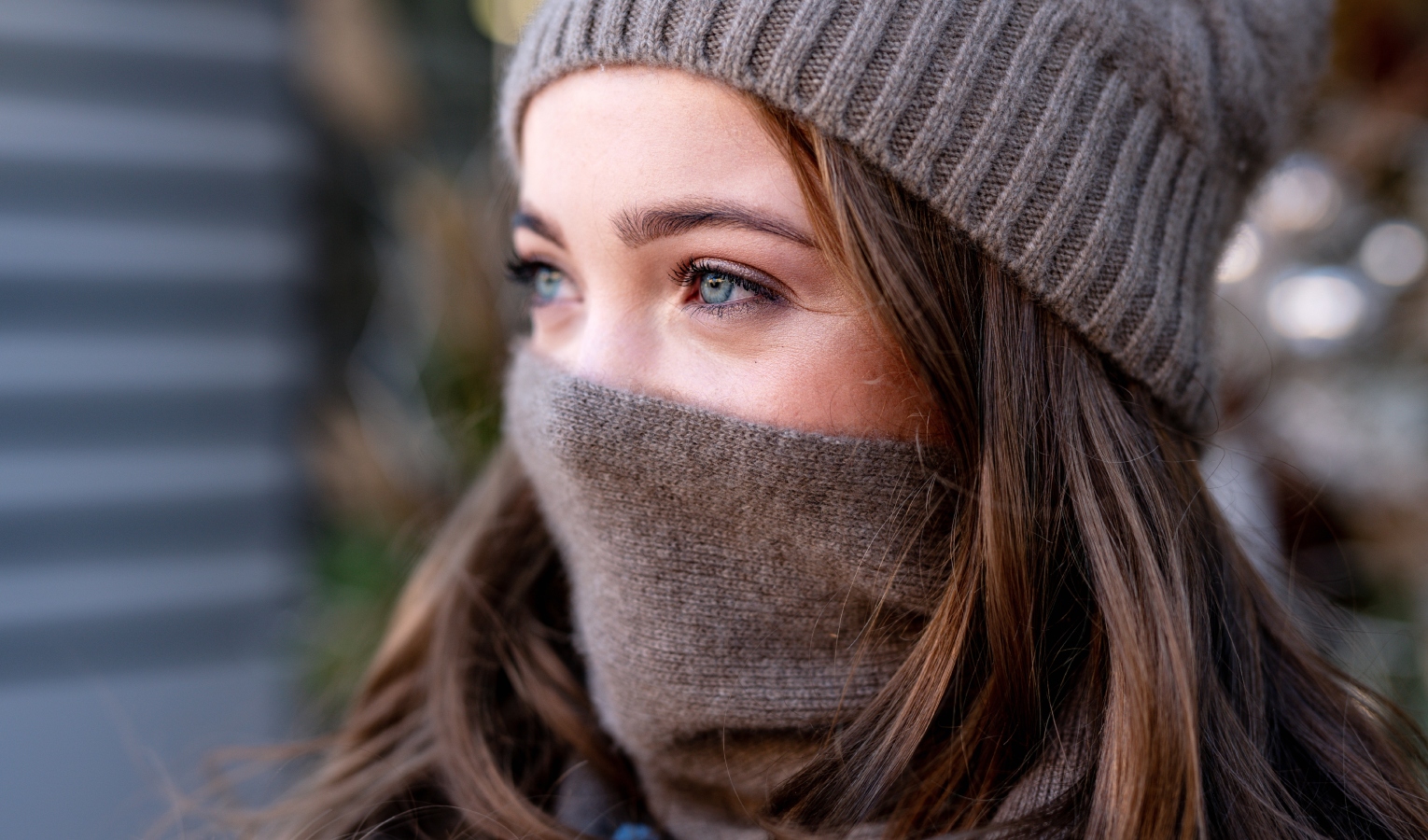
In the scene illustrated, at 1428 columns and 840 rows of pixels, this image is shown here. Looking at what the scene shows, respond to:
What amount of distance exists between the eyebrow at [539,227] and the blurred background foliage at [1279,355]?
1.88 ft

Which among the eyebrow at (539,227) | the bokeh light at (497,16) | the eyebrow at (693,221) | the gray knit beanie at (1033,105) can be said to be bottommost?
the bokeh light at (497,16)

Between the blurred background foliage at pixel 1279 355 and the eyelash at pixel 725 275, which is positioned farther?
the blurred background foliage at pixel 1279 355

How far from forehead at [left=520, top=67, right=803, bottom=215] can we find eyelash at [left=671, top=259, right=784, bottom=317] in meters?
0.09

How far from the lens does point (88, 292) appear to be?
3363 mm

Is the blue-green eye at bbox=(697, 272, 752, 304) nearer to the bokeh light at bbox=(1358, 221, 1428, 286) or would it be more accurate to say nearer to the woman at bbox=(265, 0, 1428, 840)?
the woman at bbox=(265, 0, 1428, 840)

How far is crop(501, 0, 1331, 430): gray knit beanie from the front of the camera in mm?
1070

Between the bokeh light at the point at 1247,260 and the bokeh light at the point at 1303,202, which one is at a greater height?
the bokeh light at the point at 1303,202

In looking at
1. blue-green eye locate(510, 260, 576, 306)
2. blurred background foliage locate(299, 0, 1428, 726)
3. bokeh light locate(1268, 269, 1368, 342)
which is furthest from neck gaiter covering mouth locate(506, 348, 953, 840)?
bokeh light locate(1268, 269, 1368, 342)

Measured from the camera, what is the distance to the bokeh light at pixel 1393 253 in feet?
7.93

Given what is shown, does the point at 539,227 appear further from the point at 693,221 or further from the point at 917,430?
the point at 917,430

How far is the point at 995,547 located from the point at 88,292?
3463 millimetres

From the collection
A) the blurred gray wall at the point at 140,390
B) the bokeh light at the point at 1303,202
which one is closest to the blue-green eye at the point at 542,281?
the bokeh light at the point at 1303,202

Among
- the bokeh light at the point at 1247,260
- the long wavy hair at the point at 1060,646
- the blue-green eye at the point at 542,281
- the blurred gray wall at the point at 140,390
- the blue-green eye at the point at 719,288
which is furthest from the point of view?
the blurred gray wall at the point at 140,390

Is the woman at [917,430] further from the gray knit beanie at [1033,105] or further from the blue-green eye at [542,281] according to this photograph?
the blue-green eye at [542,281]
